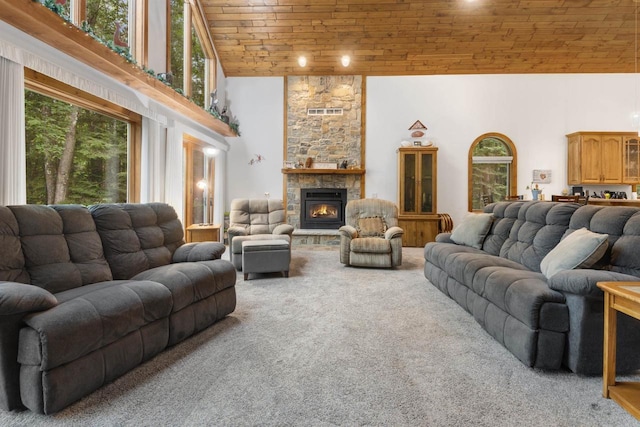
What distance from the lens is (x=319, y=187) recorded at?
7.25 meters

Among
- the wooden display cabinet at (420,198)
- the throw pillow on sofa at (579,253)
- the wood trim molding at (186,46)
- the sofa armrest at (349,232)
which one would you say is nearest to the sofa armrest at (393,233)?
the sofa armrest at (349,232)

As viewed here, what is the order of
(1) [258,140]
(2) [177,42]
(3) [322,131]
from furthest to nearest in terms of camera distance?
(1) [258,140]
(3) [322,131]
(2) [177,42]

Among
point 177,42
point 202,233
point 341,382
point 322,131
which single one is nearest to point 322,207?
point 322,131

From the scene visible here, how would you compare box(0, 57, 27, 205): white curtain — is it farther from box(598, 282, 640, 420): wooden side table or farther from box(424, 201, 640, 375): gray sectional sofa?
box(598, 282, 640, 420): wooden side table

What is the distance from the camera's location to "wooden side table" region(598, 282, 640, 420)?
158 centimetres

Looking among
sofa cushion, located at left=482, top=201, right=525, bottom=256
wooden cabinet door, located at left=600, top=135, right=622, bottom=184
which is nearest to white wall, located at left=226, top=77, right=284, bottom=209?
sofa cushion, located at left=482, top=201, right=525, bottom=256

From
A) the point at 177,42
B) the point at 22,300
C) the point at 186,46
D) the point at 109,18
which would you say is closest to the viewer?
the point at 22,300

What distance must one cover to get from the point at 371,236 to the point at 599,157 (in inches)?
209

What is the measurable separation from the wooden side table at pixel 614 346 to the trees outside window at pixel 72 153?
4464 mm

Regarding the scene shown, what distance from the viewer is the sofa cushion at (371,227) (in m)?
5.01

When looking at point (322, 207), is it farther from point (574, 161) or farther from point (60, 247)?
point (60, 247)

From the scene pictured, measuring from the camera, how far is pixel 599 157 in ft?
21.9

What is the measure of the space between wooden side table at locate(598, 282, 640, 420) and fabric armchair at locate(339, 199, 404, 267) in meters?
2.95

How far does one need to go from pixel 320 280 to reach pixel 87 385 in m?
2.72
